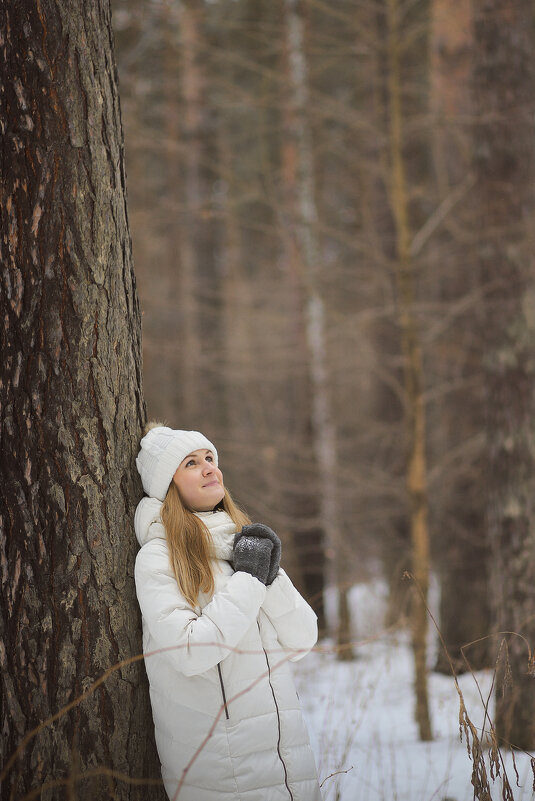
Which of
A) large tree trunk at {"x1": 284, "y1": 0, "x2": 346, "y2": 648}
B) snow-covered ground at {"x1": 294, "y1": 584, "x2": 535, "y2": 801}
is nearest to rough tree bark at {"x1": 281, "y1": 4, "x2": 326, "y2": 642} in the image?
large tree trunk at {"x1": 284, "y1": 0, "x2": 346, "y2": 648}

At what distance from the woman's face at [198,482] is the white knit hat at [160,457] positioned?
0.23 feet

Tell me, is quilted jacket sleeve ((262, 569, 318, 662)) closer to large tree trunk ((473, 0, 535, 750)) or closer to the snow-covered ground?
the snow-covered ground

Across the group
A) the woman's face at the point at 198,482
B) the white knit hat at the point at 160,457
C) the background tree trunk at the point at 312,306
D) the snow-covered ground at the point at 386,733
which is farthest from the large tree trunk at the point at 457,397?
the white knit hat at the point at 160,457

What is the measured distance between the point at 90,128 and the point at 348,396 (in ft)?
34.4

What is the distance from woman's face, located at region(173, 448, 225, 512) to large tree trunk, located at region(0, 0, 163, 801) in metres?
0.25

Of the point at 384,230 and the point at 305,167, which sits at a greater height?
the point at 305,167

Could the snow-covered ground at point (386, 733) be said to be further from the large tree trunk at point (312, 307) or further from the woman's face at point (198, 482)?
the large tree trunk at point (312, 307)

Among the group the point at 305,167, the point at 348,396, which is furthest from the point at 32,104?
the point at 348,396

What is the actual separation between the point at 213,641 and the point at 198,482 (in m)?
0.60

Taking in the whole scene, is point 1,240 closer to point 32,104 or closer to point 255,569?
point 32,104

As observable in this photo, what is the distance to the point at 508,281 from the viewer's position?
15.5ft

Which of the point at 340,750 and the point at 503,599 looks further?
the point at 503,599

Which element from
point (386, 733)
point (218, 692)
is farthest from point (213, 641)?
point (386, 733)

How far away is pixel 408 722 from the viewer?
5023 mm
